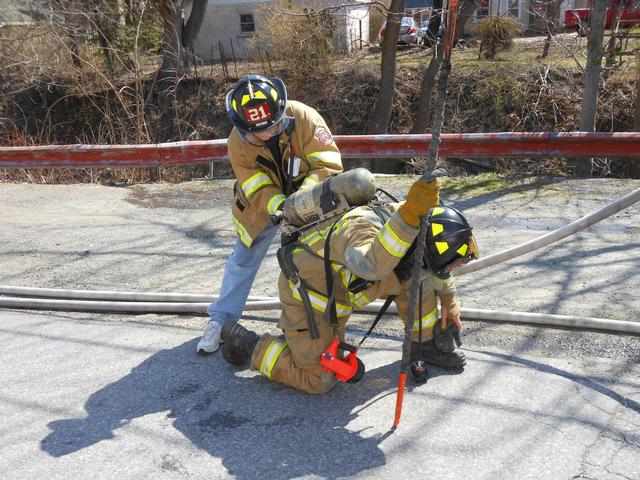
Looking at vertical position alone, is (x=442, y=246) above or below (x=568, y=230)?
above

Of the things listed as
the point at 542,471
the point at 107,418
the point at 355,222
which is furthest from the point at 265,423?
the point at 542,471

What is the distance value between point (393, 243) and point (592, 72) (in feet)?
22.2

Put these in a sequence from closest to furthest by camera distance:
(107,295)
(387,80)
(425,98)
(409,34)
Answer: (107,295) → (387,80) → (425,98) → (409,34)

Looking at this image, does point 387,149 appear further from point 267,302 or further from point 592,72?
point 267,302

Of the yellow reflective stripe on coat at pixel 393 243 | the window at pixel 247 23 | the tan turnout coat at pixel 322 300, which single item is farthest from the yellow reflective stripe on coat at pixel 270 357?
the window at pixel 247 23

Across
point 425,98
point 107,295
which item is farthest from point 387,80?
point 107,295

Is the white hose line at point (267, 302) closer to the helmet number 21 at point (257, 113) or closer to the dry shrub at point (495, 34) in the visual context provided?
the helmet number 21 at point (257, 113)

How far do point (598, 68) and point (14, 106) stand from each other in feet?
59.0

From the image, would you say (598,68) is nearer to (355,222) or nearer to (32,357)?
(355,222)

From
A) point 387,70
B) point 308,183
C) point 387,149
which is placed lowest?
point 387,149

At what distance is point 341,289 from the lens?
353 cm

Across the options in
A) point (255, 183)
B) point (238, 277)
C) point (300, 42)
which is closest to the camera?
point (255, 183)

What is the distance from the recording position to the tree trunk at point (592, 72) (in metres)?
8.24

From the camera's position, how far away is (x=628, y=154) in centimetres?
717
